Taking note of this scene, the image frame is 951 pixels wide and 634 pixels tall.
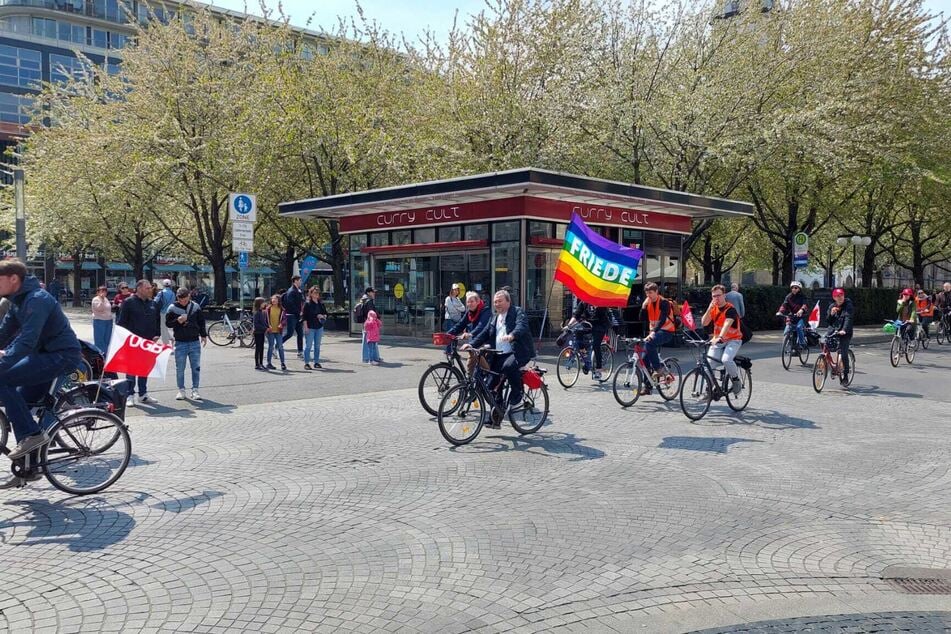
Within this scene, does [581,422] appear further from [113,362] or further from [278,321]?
[278,321]

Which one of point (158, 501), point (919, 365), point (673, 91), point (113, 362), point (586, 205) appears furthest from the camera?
point (673, 91)

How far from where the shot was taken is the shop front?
18875 millimetres

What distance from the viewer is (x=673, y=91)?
2308 cm

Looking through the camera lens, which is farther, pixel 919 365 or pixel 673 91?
pixel 673 91

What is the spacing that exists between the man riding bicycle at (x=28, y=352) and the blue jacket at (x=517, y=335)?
14.0ft

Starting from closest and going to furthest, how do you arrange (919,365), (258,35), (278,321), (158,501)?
(158,501)
(278,321)
(919,365)
(258,35)

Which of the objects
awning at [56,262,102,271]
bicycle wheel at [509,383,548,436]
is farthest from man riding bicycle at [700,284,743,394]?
awning at [56,262,102,271]

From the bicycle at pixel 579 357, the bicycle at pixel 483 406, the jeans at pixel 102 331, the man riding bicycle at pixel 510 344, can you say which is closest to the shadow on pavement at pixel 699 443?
the bicycle at pixel 483 406

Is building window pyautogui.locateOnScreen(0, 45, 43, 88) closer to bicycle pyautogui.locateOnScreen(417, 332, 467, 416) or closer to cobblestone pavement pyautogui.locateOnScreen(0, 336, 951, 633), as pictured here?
bicycle pyautogui.locateOnScreen(417, 332, 467, 416)

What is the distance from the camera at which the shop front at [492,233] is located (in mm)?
18875

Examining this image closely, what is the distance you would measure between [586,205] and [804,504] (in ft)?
48.1

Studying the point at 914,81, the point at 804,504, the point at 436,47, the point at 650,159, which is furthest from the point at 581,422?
the point at 914,81

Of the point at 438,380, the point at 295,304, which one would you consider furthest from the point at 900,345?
the point at 295,304

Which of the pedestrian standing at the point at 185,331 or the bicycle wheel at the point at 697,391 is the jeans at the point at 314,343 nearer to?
the pedestrian standing at the point at 185,331
